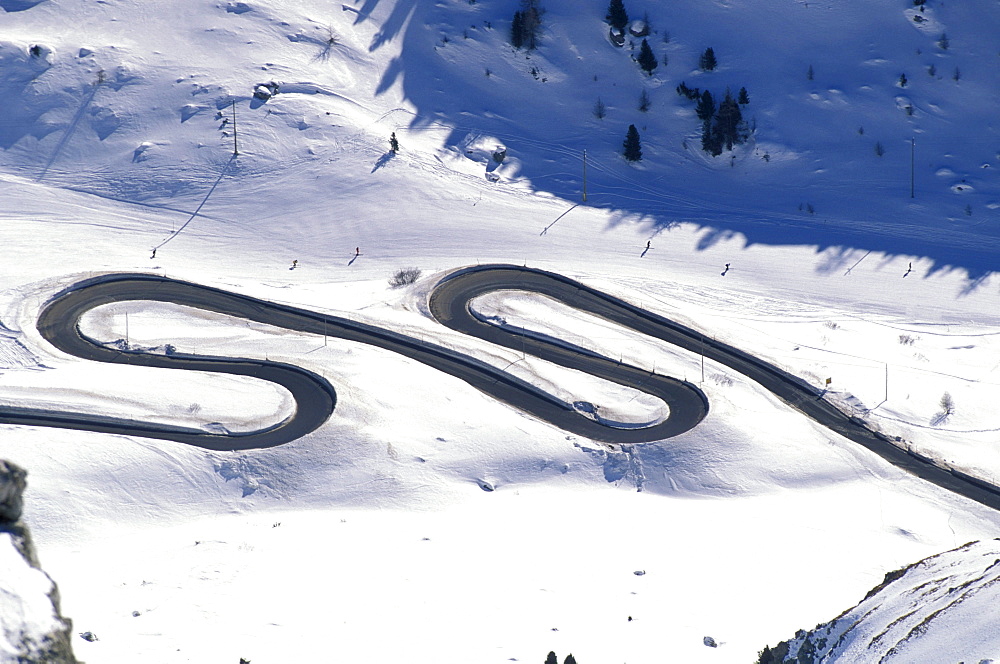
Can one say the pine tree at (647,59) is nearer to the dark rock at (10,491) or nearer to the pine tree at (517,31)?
the pine tree at (517,31)

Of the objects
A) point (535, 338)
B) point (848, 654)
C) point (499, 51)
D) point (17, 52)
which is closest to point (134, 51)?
point (17, 52)

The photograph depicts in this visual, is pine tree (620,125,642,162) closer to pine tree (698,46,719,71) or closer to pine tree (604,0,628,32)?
pine tree (698,46,719,71)

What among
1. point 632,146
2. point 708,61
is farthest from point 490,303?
point 708,61

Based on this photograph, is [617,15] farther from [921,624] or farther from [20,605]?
[20,605]

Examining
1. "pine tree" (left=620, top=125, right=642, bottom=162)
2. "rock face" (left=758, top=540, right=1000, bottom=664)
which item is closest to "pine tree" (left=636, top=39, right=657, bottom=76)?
"pine tree" (left=620, top=125, right=642, bottom=162)

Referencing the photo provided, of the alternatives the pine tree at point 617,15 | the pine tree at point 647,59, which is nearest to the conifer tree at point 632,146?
the pine tree at point 647,59

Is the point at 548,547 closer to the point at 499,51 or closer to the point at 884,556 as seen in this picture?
the point at 884,556
